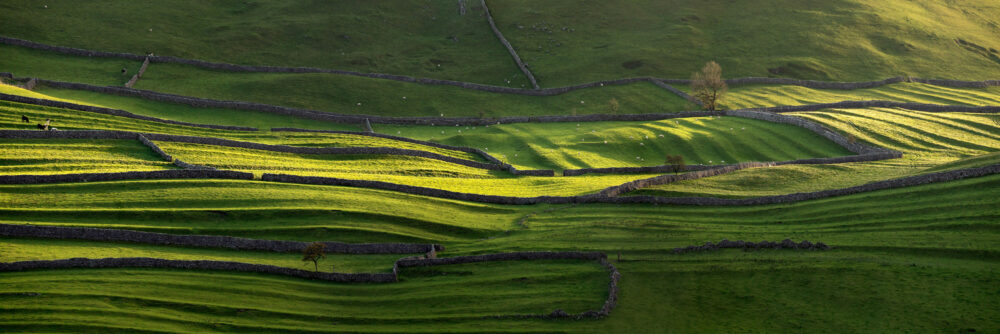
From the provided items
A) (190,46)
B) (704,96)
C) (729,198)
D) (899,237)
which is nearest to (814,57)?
(704,96)

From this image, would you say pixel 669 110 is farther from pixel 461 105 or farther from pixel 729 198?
pixel 729 198

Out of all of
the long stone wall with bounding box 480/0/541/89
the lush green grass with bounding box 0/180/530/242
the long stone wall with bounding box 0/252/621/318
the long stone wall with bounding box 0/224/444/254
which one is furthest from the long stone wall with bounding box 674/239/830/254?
Result: the long stone wall with bounding box 480/0/541/89

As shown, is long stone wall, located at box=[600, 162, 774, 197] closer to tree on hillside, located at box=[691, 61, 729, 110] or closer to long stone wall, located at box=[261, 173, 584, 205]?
long stone wall, located at box=[261, 173, 584, 205]

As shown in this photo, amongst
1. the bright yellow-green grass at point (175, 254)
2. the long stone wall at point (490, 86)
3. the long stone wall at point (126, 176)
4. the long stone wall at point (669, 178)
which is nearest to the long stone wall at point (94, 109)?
the long stone wall at point (126, 176)

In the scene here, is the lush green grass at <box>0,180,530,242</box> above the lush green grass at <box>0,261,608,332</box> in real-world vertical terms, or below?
above

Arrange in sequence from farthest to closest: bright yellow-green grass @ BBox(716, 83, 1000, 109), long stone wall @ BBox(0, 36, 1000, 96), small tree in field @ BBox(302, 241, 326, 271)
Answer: bright yellow-green grass @ BBox(716, 83, 1000, 109)
long stone wall @ BBox(0, 36, 1000, 96)
small tree in field @ BBox(302, 241, 326, 271)

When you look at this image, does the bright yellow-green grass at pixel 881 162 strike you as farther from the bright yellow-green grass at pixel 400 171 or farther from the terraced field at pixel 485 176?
the bright yellow-green grass at pixel 400 171

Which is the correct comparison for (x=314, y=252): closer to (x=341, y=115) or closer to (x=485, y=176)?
(x=485, y=176)
